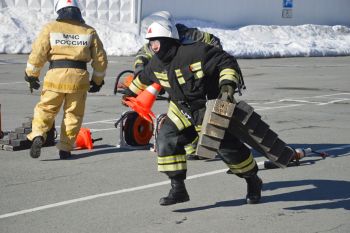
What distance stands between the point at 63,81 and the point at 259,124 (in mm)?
3063

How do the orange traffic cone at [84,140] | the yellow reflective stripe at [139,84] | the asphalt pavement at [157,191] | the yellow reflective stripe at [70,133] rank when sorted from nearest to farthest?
the asphalt pavement at [157,191], the yellow reflective stripe at [139,84], the yellow reflective stripe at [70,133], the orange traffic cone at [84,140]

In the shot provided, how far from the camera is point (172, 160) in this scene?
715 cm

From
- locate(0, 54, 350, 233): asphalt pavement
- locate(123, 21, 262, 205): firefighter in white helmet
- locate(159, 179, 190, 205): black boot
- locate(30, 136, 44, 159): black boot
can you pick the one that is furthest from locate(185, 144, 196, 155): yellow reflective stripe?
locate(159, 179, 190, 205): black boot

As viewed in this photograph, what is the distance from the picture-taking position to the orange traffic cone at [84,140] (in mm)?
10344

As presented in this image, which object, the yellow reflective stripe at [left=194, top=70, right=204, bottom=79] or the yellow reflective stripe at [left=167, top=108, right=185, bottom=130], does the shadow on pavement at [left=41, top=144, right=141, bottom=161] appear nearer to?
the yellow reflective stripe at [left=167, top=108, right=185, bottom=130]

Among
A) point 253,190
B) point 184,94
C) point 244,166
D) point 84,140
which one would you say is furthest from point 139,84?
point 84,140

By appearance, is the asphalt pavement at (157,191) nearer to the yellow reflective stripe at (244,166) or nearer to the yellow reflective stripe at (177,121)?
the yellow reflective stripe at (244,166)

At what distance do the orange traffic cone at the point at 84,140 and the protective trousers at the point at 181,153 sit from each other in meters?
3.22

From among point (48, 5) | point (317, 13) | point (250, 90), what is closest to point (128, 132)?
point (250, 90)

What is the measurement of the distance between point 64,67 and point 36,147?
3.09 feet

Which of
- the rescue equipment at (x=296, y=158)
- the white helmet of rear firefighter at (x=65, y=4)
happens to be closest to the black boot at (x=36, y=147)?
the white helmet of rear firefighter at (x=65, y=4)

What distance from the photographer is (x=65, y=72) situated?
9.38 metres

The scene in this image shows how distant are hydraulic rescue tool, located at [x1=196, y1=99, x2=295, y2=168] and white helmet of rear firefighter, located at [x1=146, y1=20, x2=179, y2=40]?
0.72 metres

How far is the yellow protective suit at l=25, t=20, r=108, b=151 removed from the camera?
936cm
